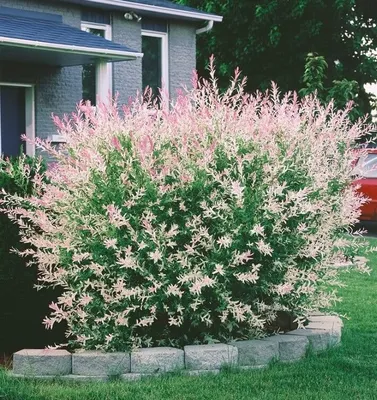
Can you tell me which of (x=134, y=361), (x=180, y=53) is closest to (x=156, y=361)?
(x=134, y=361)

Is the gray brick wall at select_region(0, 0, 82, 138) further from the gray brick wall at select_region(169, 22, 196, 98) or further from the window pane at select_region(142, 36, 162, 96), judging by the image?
the gray brick wall at select_region(169, 22, 196, 98)

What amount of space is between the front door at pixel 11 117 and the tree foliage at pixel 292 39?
13.8 m

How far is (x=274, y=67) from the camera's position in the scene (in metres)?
30.4

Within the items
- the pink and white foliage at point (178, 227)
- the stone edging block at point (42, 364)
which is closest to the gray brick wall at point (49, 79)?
the pink and white foliage at point (178, 227)

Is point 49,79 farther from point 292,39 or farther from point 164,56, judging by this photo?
point 292,39

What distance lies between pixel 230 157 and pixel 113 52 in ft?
33.3

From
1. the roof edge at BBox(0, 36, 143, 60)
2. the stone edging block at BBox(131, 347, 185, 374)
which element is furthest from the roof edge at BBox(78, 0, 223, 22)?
the stone edging block at BBox(131, 347, 185, 374)

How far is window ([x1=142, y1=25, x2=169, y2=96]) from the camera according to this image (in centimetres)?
2056

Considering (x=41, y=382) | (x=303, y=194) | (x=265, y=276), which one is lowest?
Result: (x=41, y=382)

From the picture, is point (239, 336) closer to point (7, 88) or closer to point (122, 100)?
point (7, 88)

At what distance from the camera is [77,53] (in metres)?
15.3

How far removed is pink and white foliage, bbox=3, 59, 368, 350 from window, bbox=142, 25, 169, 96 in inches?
558

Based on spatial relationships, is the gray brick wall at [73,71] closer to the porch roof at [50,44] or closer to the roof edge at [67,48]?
the porch roof at [50,44]

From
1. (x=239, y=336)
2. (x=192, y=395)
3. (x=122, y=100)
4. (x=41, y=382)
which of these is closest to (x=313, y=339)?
(x=239, y=336)
